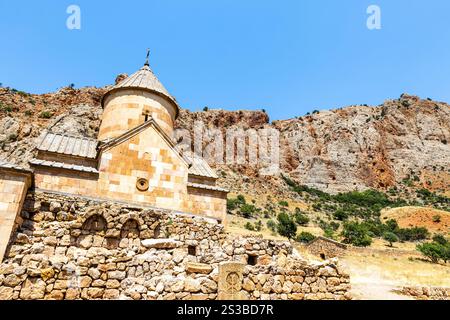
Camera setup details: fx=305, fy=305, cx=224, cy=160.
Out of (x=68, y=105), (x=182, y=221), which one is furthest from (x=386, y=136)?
(x=182, y=221)

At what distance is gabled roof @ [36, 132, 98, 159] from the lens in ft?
32.1

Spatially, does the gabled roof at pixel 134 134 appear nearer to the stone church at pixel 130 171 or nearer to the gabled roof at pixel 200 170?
the stone church at pixel 130 171

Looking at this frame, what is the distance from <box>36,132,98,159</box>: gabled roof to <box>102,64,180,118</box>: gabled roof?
252 centimetres

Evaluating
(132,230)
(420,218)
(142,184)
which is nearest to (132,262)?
(132,230)

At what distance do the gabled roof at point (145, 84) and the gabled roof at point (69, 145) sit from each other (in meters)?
2.52

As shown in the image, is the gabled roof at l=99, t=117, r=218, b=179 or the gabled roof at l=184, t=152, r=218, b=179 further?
the gabled roof at l=184, t=152, r=218, b=179

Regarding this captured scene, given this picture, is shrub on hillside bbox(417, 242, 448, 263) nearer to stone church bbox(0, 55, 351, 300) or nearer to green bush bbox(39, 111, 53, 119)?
stone church bbox(0, 55, 351, 300)

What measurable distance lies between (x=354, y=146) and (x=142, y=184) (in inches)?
2741

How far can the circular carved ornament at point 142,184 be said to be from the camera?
9.17 meters

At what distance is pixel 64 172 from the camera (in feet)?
28.7

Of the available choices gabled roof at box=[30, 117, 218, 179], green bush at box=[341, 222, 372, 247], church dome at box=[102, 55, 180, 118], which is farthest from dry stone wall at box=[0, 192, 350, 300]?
green bush at box=[341, 222, 372, 247]

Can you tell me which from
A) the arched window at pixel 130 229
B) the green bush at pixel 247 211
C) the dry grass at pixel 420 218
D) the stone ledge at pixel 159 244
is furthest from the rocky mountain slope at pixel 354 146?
the stone ledge at pixel 159 244

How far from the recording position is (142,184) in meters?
9.25
